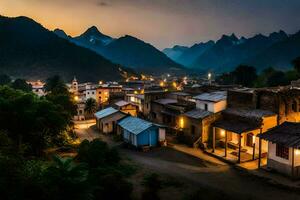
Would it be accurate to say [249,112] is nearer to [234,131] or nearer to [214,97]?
[234,131]

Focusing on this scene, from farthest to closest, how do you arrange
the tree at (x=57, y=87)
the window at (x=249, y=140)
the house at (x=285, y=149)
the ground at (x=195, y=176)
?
the tree at (x=57, y=87) < the window at (x=249, y=140) < the house at (x=285, y=149) < the ground at (x=195, y=176)

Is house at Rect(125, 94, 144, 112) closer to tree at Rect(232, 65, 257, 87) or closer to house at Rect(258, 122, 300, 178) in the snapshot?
house at Rect(258, 122, 300, 178)

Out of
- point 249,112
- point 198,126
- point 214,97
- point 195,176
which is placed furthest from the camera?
point 214,97

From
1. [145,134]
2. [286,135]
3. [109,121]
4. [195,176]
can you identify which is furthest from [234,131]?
[109,121]

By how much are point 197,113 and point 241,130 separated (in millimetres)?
8696

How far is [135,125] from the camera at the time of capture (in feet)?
131

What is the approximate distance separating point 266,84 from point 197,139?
5157 cm

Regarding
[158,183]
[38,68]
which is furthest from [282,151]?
[38,68]

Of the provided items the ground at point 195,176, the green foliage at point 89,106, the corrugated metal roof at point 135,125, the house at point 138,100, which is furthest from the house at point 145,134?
the green foliage at point 89,106

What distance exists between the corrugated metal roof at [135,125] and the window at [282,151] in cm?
1595

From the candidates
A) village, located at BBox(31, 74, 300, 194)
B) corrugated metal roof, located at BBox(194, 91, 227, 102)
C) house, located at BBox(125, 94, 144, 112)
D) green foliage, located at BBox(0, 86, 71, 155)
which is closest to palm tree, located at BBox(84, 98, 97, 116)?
house, located at BBox(125, 94, 144, 112)

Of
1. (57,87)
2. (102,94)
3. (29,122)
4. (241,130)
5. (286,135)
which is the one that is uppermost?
(57,87)

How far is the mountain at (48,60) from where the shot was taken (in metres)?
162

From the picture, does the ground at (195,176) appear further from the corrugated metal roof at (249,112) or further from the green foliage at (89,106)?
the green foliage at (89,106)
